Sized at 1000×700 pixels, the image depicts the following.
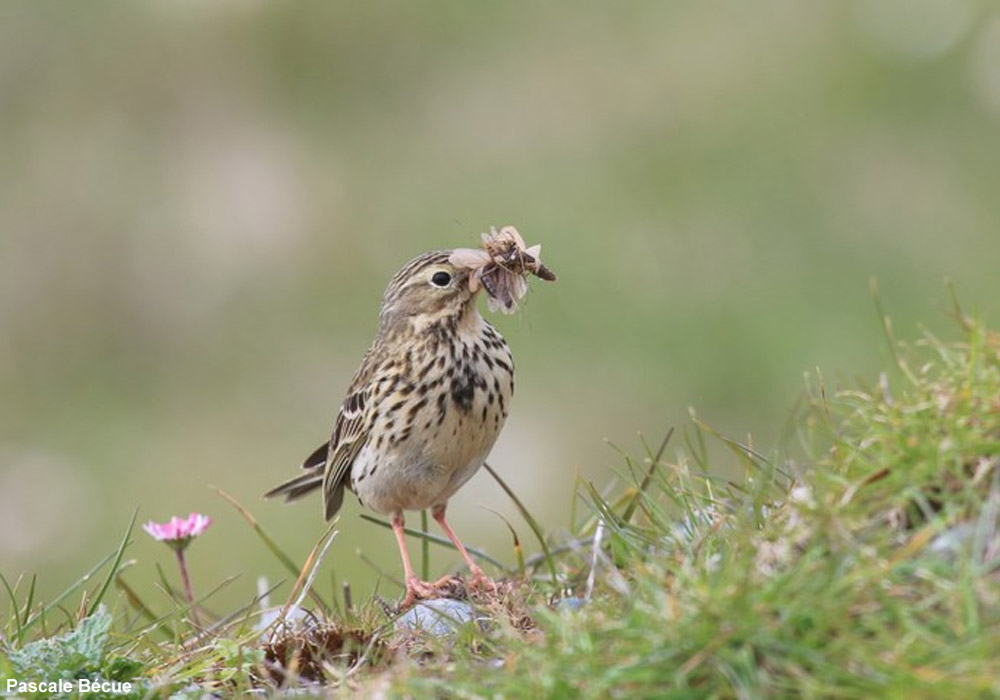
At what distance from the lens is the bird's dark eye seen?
6.96 m

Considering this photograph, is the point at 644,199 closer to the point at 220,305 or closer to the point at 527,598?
the point at 220,305

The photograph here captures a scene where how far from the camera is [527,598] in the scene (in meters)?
5.86

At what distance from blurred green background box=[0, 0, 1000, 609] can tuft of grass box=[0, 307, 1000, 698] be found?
5.55 m

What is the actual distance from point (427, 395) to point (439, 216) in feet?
22.4

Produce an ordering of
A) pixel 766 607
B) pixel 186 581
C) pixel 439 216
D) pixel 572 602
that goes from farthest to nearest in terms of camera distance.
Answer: pixel 439 216, pixel 186 581, pixel 572 602, pixel 766 607

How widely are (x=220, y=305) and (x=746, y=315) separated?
3.80 m

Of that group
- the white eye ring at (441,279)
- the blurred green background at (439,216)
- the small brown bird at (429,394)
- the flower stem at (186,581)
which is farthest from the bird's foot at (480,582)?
the blurred green background at (439,216)

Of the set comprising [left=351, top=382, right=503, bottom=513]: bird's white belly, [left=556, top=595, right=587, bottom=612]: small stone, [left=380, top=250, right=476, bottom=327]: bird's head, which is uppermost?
[left=380, top=250, right=476, bottom=327]: bird's head

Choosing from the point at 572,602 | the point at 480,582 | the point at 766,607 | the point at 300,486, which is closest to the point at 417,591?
the point at 480,582

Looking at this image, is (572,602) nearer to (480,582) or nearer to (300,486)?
(480,582)

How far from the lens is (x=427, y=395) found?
6859 mm

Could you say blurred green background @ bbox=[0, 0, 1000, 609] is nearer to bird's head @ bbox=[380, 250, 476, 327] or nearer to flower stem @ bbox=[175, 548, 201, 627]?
bird's head @ bbox=[380, 250, 476, 327]

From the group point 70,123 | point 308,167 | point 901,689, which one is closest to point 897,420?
point 901,689

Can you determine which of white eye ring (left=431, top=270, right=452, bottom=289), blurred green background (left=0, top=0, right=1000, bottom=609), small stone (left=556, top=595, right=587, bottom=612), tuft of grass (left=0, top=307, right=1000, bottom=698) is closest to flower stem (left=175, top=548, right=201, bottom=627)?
tuft of grass (left=0, top=307, right=1000, bottom=698)
